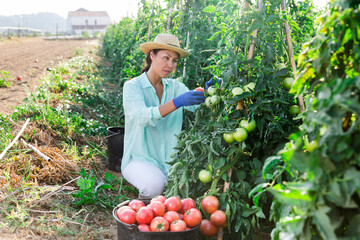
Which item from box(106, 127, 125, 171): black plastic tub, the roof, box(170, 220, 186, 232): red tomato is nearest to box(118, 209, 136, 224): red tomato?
box(170, 220, 186, 232): red tomato

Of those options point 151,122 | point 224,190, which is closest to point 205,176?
point 224,190

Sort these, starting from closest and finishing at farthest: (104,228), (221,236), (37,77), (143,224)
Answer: (143,224) < (221,236) < (104,228) < (37,77)

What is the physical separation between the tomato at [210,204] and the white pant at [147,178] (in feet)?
2.78

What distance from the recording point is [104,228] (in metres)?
2.63

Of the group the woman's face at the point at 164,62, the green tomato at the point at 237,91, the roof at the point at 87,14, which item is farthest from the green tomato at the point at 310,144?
the roof at the point at 87,14

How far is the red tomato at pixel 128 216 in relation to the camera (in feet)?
6.33

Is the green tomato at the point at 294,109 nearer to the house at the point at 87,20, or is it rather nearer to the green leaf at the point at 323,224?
the green leaf at the point at 323,224

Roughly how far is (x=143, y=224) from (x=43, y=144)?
2328 mm

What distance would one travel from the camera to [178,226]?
1.88 meters

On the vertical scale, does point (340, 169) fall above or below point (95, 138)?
above

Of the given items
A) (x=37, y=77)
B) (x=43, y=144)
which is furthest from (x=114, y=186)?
(x=37, y=77)

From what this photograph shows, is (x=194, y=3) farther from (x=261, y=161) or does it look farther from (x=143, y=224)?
(x=143, y=224)

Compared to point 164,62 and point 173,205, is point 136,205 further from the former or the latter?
point 164,62

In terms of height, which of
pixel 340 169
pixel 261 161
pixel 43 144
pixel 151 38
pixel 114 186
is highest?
pixel 151 38
